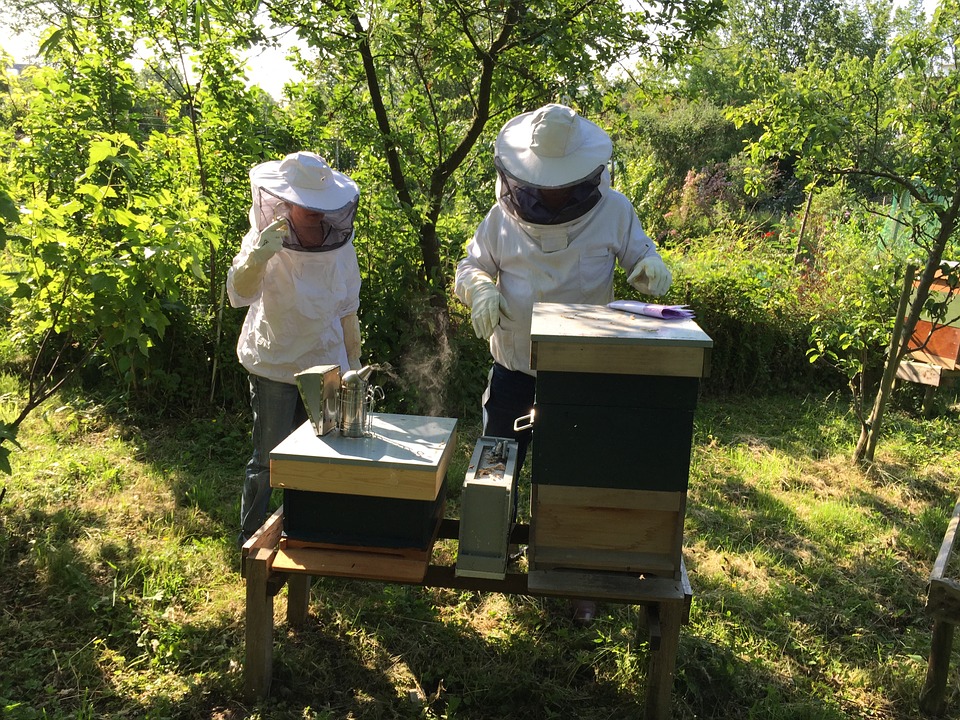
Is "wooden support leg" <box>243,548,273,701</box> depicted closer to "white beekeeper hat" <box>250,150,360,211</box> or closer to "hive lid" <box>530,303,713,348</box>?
"hive lid" <box>530,303,713,348</box>

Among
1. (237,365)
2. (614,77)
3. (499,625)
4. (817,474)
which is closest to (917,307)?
(817,474)

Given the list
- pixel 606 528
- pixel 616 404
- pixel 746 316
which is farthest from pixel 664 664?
pixel 746 316

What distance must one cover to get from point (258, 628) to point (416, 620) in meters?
0.84

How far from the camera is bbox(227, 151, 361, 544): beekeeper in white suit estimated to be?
2873 mm

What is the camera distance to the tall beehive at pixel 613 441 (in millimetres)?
2033

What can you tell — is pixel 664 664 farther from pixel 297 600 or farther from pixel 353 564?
pixel 297 600

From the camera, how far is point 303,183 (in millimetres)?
2943

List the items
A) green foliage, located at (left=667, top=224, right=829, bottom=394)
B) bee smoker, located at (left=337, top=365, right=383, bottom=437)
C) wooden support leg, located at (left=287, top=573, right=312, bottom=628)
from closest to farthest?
bee smoker, located at (left=337, top=365, right=383, bottom=437) → wooden support leg, located at (left=287, top=573, right=312, bottom=628) → green foliage, located at (left=667, top=224, right=829, bottom=394)

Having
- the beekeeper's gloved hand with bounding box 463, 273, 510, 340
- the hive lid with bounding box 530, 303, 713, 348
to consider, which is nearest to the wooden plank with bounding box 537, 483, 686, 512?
the hive lid with bounding box 530, 303, 713, 348

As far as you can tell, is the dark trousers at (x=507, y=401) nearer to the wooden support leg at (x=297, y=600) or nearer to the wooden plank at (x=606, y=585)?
the wooden plank at (x=606, y=585)

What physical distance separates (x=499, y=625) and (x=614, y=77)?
4.24m

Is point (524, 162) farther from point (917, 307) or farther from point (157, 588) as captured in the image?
point (917, 307)

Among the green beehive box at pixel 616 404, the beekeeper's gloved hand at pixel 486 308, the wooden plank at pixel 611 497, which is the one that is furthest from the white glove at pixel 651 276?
the wooden plank at pixel 611 497

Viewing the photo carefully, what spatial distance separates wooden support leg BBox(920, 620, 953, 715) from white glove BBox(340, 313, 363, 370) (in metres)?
2.54
